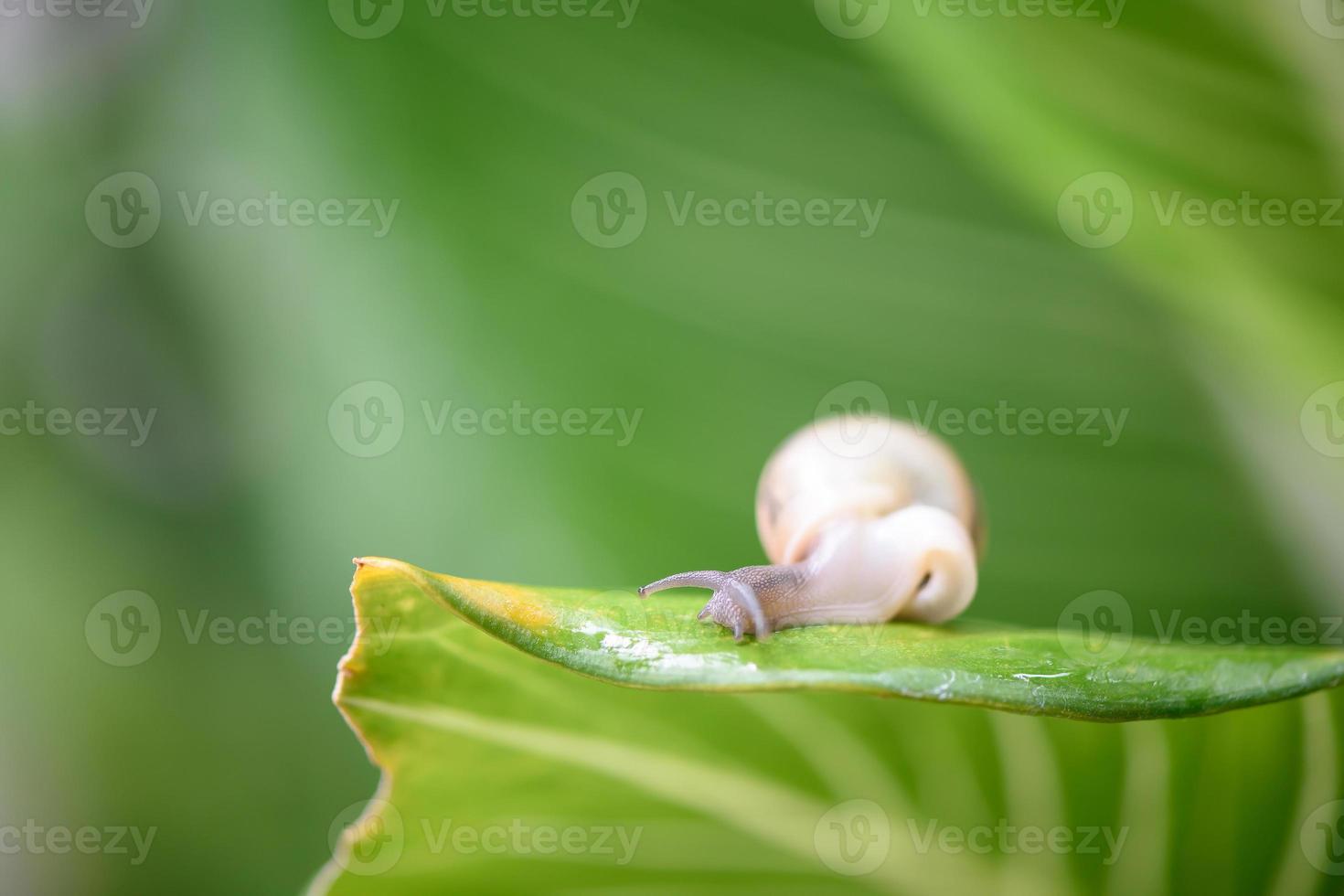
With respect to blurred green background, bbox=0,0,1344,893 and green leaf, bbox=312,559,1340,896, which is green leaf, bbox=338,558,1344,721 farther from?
blurred green background, bbox=0,0,1344,893

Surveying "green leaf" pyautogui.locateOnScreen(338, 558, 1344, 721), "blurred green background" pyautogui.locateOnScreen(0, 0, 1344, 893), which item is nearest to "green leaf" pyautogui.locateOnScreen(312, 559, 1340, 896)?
"green leaf" pyautogui.locateOnScreen(338, 558, 1344, 721)

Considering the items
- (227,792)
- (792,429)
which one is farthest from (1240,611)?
(227,792)

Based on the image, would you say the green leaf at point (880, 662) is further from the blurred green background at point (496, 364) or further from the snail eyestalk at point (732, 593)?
the blurred green background at point (496, 364)

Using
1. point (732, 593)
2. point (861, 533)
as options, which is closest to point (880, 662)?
point (732, 593)

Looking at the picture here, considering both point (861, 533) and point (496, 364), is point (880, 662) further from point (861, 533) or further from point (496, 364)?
point (496, 364)

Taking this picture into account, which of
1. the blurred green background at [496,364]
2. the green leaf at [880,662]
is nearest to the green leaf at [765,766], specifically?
the green leaf at [880,662]

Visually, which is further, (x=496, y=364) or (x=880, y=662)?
(x=496, y=364)
